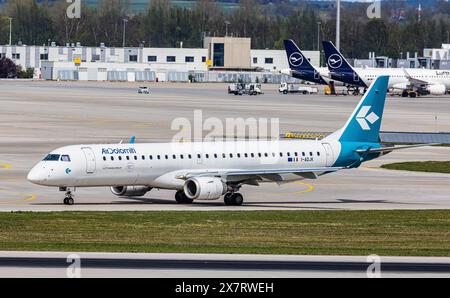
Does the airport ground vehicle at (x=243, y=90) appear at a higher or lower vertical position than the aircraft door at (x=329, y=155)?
higher

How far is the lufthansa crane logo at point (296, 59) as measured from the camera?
186125mm

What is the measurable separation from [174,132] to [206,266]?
7329 cm

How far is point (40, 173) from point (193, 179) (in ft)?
23.3

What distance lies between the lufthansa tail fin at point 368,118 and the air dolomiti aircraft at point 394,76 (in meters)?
118

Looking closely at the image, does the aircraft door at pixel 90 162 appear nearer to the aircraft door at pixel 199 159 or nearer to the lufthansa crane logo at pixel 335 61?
the aircraft door at pixel 199 159

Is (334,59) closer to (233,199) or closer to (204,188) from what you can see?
(233,199)

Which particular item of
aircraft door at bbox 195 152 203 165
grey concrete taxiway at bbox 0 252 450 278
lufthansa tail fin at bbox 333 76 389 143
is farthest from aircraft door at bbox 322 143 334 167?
grey concrete taxiway at bbox 0 252 450 278

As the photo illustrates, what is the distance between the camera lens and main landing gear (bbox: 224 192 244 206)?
5703 cm

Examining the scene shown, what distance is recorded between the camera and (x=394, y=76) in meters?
189

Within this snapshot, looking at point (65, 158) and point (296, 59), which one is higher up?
point (296, 59)

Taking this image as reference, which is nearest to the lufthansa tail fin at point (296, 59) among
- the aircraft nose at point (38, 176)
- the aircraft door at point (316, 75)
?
the aircraft door at point (316, 75)

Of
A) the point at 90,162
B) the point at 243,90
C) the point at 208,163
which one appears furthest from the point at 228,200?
the point at 243,90

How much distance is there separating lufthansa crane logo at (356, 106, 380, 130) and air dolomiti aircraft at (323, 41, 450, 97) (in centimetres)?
Result: 11813

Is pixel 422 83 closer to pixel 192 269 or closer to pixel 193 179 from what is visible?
A: pixel 193 179
